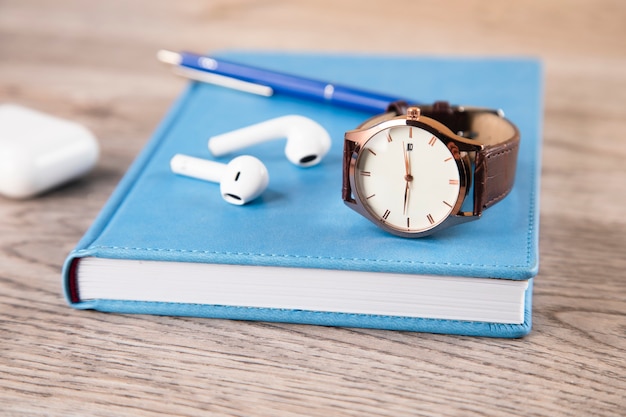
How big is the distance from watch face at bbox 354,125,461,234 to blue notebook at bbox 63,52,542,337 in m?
0.02

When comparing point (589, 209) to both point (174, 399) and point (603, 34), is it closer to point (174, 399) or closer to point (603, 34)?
point (174, 399)

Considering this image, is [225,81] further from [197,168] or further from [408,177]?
[408,177]

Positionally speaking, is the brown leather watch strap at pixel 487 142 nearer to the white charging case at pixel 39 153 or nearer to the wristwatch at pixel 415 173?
the wristwatch at pixel 415 173

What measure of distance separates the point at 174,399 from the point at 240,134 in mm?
389

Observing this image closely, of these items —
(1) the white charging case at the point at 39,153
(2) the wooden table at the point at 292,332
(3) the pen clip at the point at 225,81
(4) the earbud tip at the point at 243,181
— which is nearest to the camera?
(2) the wooden table at the point at 292,332

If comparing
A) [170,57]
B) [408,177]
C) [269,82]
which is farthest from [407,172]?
[170,57]

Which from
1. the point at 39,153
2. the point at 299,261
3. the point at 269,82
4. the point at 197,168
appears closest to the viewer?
the point at 299,261

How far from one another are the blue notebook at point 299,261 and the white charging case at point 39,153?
17cm

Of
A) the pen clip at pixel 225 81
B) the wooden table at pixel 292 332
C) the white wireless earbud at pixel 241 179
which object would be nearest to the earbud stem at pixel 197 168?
the white wireless earbud at pixel 241 179

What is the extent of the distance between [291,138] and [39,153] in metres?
0.35

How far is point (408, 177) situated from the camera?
0.90 meters

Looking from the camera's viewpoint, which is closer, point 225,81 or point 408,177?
point 408,177

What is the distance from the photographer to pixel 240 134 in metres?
1.10

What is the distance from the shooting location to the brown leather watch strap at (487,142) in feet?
2.96
